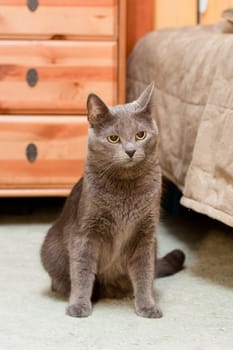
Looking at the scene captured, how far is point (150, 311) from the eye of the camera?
4.38ft

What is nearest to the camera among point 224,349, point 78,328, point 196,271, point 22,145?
point 224,349

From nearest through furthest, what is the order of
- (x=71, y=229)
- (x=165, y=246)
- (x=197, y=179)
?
(x=71, y=229) < (x=197, y=179) < (x=165, y=246)

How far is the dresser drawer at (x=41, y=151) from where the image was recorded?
6.69 feet

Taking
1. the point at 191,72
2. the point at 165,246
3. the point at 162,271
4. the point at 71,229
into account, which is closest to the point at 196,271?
the point at 162,271

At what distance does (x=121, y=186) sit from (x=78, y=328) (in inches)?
12.3

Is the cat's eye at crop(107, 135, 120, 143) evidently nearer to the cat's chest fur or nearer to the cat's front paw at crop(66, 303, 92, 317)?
the cat's chest fur

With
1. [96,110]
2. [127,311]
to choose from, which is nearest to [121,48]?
[96,110]

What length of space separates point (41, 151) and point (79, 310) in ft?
2.72

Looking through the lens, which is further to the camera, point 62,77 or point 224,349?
point 62,77

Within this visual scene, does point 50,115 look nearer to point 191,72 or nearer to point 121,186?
point 191,72

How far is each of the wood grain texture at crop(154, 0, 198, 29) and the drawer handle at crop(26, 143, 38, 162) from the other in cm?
89

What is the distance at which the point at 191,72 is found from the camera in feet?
5.72

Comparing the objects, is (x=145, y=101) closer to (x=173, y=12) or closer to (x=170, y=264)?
(x=170, y=264)

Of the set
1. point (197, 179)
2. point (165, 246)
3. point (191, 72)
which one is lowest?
point (165, 246)
